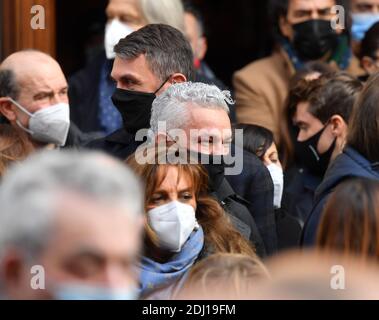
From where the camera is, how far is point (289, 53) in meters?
6.84

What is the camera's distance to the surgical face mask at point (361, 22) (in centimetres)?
695

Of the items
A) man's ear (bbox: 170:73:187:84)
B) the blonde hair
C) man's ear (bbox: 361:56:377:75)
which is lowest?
man's ear (bbox: 170:73:187:84)

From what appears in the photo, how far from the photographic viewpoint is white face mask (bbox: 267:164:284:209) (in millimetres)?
5527

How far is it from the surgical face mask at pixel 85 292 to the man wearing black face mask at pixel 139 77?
2535 mm

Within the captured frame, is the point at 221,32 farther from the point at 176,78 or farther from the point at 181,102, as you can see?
the point at 181,102

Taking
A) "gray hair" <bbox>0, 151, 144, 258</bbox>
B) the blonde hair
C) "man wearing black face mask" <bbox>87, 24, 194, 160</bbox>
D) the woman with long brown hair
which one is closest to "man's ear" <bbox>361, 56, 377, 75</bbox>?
the blonde hair

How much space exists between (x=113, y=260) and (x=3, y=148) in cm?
252

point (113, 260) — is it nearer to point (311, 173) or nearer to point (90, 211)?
point (90, 211)

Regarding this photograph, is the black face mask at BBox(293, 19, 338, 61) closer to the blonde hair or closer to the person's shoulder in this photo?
the person's shoulder

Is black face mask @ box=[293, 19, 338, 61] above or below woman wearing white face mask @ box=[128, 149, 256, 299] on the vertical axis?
above

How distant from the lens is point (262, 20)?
31.0ft

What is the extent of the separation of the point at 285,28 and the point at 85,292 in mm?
4547

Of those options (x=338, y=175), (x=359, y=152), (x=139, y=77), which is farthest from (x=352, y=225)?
(x=139, y=77)
